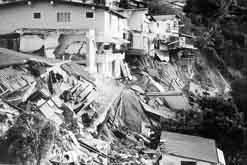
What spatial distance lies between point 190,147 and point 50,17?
563 inches

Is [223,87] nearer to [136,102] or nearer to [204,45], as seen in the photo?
[204,45]

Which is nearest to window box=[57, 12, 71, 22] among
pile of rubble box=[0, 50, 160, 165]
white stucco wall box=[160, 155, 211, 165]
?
pile of rubble box=[0, 50, 160, 165]

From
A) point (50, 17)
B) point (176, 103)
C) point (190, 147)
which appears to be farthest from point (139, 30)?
point (190, 147)

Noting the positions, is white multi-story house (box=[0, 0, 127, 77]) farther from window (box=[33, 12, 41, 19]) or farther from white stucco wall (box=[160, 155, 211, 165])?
white stucco wall (box=[160, 155, 211, 165])

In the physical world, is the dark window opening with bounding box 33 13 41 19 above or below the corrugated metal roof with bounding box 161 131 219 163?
above

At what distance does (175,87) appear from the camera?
3450 centimetres

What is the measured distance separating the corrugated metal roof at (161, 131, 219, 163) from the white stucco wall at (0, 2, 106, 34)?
10.1 m

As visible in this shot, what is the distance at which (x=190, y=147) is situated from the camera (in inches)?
814

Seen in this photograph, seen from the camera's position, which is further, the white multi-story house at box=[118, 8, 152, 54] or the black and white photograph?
the white multi-story house at box=[118, 8, 152, 54]

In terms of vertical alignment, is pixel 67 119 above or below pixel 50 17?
below

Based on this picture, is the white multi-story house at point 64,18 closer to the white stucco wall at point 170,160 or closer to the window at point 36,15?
the window at point 36,15

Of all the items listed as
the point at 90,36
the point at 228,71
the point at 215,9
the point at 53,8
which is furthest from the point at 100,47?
the point at 215,9

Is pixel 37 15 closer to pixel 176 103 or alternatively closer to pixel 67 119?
pixel 67 119

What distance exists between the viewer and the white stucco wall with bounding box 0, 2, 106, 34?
2773 cm
